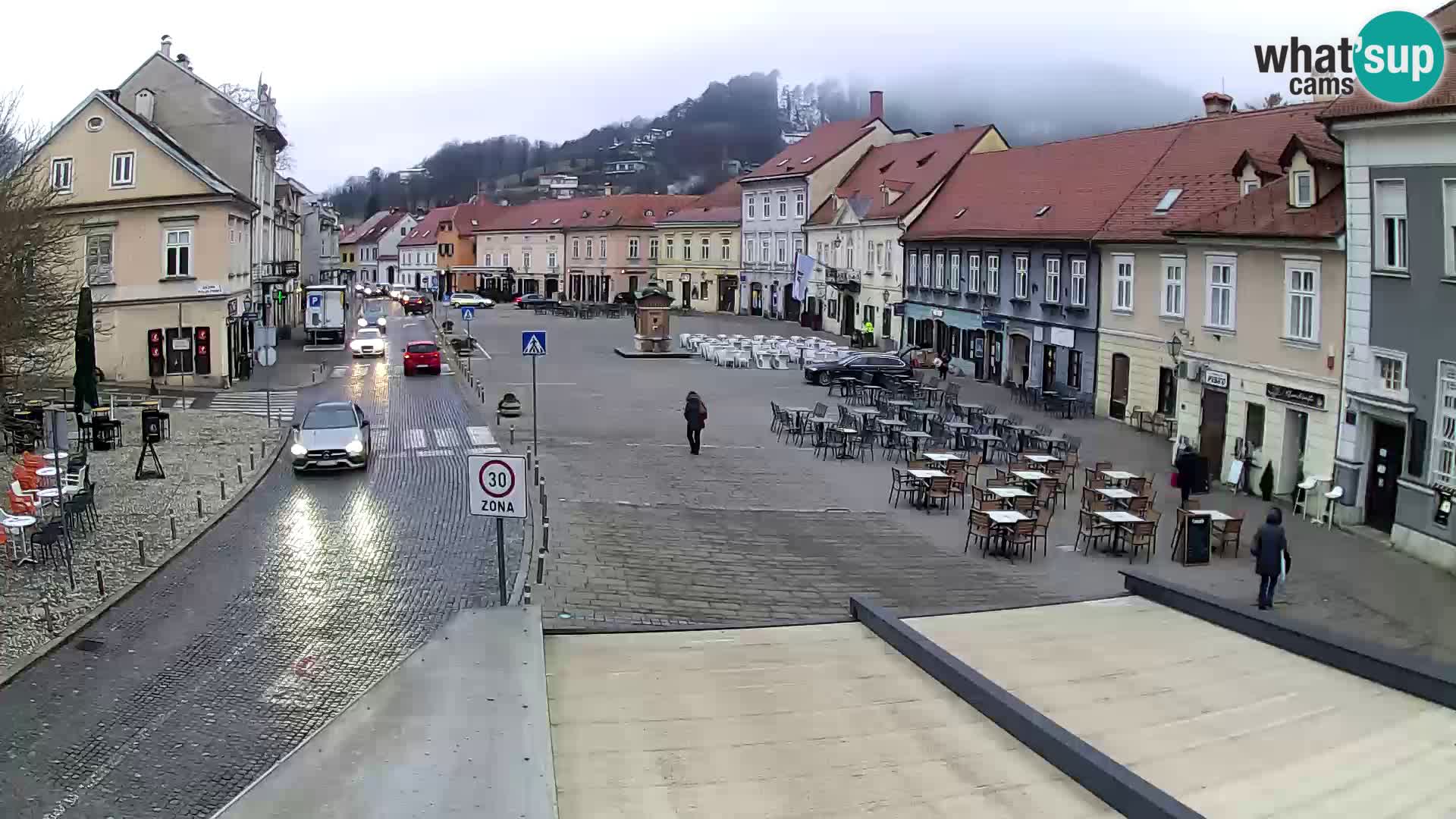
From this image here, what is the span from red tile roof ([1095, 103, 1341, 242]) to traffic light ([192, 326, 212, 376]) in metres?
28.5

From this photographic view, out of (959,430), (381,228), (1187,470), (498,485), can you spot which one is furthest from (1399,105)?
(381,228)

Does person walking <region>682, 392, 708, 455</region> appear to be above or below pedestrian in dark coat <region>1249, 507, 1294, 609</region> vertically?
above

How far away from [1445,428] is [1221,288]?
28.6 feet

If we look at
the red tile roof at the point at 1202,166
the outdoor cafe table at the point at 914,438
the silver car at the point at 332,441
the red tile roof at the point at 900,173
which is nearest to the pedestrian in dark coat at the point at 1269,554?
the outdoor cafe table at the point at 914,438

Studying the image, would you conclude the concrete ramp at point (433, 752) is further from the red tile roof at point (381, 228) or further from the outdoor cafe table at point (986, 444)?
the red tile roof at point (381, 228)

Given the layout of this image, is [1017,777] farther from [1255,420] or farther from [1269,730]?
[1255,420]

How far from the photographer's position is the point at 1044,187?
45.2m

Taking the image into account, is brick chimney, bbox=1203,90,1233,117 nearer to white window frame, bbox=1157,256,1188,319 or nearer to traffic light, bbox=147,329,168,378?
white window frame, bbox=1157,256,1188,319

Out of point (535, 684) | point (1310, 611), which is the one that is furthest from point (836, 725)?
point (1310, 611)

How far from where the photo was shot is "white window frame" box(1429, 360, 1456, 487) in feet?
61.7

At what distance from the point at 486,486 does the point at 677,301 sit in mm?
81885

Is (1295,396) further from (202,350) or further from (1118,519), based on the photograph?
(202,350)

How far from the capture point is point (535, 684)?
25.7 feet

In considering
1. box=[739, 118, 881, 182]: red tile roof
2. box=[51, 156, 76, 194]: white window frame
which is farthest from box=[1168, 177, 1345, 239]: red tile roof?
box=[739, 118, 881, 182]: red tile roof
